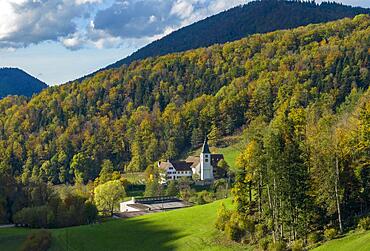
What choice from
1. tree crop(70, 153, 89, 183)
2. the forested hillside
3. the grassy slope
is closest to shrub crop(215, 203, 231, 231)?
the grassy slope

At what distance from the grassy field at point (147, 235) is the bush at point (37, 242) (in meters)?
0.75

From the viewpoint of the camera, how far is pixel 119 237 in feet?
190

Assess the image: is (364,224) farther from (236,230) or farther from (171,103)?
(171,103)

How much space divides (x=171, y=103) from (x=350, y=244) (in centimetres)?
13475

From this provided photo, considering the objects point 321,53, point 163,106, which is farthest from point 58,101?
point 321,53

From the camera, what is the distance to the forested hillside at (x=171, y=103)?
5645 inches

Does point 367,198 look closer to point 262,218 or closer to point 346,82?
point 262,218

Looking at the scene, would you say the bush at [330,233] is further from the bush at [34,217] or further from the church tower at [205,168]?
the church tower at [205,168]

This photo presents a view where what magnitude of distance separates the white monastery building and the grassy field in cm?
5022

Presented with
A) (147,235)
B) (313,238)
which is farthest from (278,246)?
(147,235)

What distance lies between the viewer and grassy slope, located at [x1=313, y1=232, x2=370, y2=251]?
3703 cm

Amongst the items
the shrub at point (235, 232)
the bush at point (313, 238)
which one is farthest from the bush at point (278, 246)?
the shrub at point (235, 232)

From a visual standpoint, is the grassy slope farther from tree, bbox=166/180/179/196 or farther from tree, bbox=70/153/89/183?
tree, bbox=70/153/89/183

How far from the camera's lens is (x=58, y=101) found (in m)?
186
